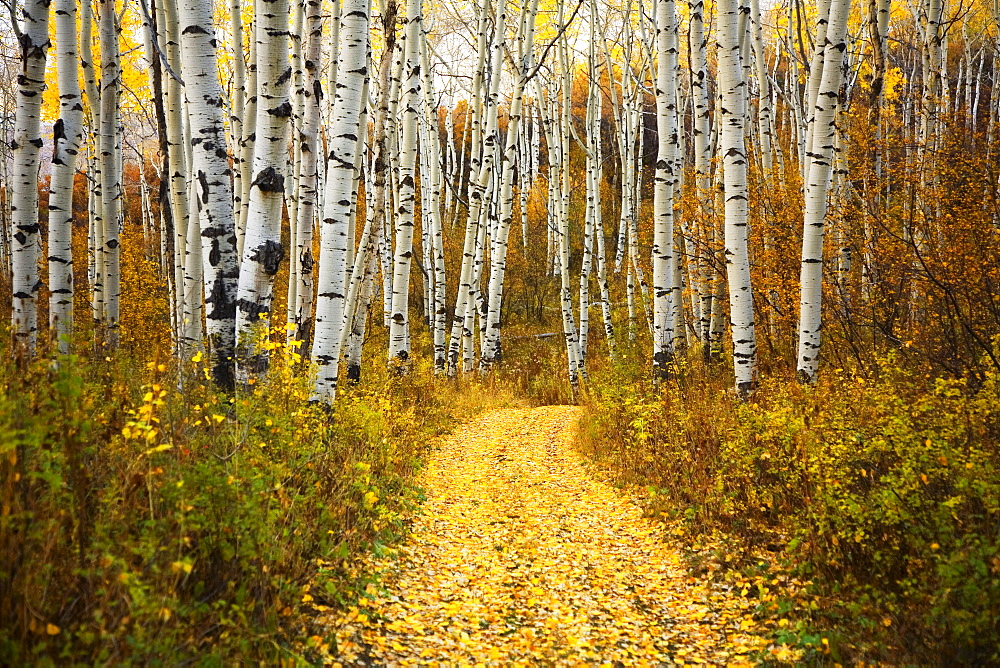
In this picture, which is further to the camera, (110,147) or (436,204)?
(436,204)

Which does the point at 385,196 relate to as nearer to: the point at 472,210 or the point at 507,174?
the point at 472,210

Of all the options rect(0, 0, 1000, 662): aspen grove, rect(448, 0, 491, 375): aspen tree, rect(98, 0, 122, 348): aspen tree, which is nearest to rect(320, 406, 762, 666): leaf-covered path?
rect(0, 0, 1000, 662): aspen grove

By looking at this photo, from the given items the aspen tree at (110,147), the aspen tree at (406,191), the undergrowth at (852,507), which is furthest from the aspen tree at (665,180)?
the aspen tree at (110,147)

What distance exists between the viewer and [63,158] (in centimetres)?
693

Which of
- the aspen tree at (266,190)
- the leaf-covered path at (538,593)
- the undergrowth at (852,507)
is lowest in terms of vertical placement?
the leaf-covered path at (538,593)

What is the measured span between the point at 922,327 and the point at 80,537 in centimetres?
841

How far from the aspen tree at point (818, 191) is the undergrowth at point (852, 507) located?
0.51 m

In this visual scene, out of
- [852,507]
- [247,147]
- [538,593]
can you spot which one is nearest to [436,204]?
[247,147]

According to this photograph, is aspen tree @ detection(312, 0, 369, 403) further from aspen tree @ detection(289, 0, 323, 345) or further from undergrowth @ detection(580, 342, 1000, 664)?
undergrowth @ detection(580, 342, 1000, 664)

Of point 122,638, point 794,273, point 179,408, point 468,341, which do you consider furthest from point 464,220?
point 122,638

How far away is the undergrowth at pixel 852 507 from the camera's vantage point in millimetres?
3305

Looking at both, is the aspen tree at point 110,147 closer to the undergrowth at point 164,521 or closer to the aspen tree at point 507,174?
the undergrowth at point 164,521

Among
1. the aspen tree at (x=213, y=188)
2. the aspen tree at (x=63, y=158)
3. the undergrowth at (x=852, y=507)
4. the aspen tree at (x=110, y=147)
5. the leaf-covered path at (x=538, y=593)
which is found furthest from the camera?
the aspen tree at (x=110, y=147)

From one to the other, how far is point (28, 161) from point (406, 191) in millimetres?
5152
